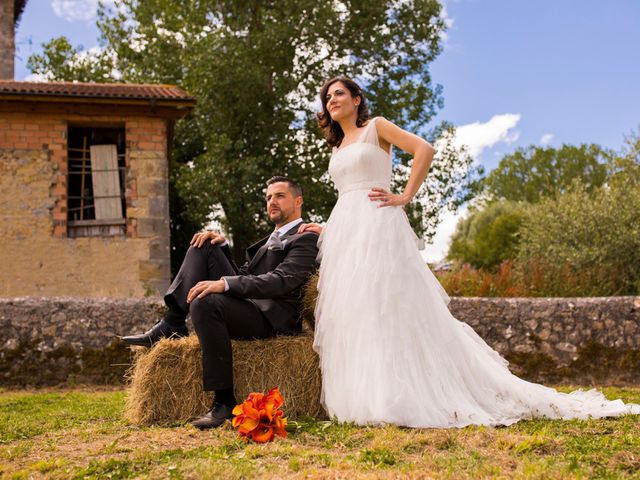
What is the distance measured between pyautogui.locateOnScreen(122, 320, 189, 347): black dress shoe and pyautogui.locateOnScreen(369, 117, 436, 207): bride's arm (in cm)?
157

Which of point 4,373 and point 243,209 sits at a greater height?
point 243,209

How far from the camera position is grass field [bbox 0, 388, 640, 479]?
2990mm

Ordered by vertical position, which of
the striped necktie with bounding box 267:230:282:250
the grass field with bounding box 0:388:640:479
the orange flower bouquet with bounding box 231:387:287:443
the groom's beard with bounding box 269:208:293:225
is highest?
the groom's beard with bounding box 269:208:293:225

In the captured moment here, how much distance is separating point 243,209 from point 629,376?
385 inches

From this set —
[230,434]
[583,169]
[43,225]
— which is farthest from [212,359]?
[583,169]

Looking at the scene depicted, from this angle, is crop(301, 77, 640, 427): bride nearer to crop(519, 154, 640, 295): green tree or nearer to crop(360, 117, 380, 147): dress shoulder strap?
crop(360, 117, 380, 147): dress shoulder strap

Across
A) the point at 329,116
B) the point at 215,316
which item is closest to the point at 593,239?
the point at 329,116

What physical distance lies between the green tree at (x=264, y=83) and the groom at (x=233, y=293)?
10.7 meters

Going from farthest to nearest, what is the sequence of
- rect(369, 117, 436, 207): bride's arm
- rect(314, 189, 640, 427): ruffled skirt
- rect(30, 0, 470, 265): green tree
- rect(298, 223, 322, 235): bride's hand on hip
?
rect(30, 0, 470, 265): green tree → rect(298, 223, 322, 235): bride's hand on hip → rect(369, 117, 436, 207): bride's arm → rect(314, 189, 640, 427): ruffled skirt

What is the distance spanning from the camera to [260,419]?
373 centimetres

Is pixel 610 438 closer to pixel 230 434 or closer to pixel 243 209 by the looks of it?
pixel 230 434

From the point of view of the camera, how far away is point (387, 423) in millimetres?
3957

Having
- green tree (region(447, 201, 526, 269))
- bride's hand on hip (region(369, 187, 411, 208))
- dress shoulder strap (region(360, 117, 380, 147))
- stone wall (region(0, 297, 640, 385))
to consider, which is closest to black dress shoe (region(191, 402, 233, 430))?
bride's hand on hip (region(369, 187, 411, 208))

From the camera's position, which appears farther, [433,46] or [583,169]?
[583,169]
